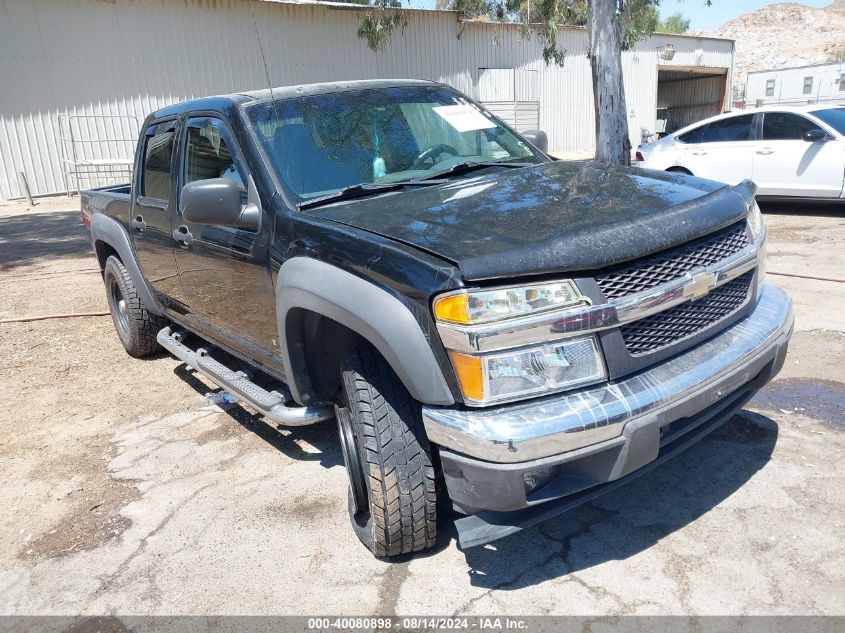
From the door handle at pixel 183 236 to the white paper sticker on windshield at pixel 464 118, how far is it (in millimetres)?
1567

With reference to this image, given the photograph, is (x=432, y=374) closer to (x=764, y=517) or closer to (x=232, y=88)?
(x=764, y=517)

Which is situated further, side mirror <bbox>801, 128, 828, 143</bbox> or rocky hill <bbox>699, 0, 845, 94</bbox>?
rocky hill <bbox>699, 0, 845, 94</bbox>

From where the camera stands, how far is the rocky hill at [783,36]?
224ft

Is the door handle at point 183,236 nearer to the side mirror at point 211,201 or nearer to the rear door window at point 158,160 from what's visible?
the rear door window at point 158,160

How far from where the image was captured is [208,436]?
13.9 feet

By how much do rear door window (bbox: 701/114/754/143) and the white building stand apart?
55.8ft

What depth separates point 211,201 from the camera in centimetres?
309

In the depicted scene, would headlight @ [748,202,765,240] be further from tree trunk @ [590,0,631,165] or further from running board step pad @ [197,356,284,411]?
tree trunk @ [590,0,631,165]

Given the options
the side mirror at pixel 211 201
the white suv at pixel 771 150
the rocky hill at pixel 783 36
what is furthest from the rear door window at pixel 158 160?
the rocky hill at pixel 783 36

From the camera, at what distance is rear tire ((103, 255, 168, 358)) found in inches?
210

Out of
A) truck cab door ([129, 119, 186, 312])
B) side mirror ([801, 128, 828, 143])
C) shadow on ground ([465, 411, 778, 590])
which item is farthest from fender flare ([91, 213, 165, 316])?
side mirror ([801, 128, 828, 143])

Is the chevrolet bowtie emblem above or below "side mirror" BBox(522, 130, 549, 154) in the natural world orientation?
below

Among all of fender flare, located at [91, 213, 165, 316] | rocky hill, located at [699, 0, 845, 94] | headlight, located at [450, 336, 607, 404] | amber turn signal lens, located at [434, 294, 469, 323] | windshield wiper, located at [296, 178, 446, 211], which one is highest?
rocky hill, located at [699, 0, 845, 94]

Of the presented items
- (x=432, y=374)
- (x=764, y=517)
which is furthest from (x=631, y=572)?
(x=432, y=374)
